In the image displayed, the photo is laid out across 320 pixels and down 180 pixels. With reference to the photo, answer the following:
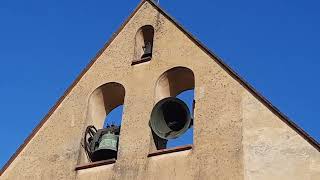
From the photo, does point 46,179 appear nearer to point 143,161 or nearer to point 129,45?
→ point 143,161

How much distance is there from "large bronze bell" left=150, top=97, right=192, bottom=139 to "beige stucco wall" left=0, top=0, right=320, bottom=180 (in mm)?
171

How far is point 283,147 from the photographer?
11.6m

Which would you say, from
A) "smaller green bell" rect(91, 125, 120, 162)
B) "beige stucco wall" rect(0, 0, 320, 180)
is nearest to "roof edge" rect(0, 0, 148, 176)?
"beige stucco wall" rect(0, 0, 320, 180)

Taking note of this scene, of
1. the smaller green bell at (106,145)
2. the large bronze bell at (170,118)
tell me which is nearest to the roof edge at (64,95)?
the smaller green bell at (106,145)

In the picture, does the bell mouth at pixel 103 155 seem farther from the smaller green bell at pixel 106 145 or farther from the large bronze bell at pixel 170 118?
the large bronze bell at pixel 170 118

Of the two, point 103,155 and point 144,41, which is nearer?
point 103,155

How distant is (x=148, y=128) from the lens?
1307 cm

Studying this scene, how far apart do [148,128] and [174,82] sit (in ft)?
4.09

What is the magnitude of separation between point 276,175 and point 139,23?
5.07m

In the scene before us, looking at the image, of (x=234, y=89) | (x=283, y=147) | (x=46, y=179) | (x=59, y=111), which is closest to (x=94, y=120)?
(x=59, y=111)

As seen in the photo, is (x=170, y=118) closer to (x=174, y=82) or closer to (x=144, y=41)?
(x=174, y=82)

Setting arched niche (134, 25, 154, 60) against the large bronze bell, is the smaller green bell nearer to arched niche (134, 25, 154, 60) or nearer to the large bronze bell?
the large bronze bell

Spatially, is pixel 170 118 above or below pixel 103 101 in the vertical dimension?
below

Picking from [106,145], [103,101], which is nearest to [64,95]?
[103,101]
